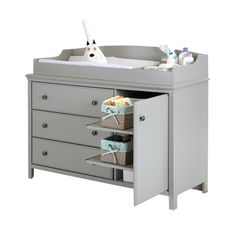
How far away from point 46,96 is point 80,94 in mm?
341

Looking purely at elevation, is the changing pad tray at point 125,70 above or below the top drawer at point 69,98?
above

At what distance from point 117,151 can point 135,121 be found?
0.40 meters

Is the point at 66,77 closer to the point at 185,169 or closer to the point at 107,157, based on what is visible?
the point at 107,157

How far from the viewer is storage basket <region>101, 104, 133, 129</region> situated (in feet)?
14.8

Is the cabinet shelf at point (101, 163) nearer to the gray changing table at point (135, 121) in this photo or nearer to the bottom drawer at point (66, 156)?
the gray changing table at point (135, 121)

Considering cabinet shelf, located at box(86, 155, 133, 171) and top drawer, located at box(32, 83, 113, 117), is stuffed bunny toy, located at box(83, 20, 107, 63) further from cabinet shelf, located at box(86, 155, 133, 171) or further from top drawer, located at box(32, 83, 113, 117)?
cabinet shelf, located at box(86, 155, 133, 171)

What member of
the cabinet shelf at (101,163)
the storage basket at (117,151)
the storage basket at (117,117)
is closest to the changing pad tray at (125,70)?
the storage basket at (117,117)

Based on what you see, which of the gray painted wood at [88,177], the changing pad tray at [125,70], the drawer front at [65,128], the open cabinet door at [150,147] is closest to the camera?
the open cabinet door at [150,147]

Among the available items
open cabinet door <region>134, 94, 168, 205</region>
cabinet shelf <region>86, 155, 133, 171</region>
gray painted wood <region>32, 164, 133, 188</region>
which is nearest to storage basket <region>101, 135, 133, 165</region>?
cabinet shelf <region>86, 155, 133, 171</region>

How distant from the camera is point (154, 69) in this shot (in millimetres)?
4734

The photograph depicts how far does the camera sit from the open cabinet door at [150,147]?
14.1ft

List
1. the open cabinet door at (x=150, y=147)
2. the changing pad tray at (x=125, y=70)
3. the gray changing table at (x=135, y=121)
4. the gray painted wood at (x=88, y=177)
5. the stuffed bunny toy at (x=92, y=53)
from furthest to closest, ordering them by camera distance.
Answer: the stuffed bunny toy at (x=92, y=53), the gray painted wood at (x=88, y=177), the changing pad tray at (x=125, y=70), the gray changing table at (x=135, y=121), the open cabinet door at (x=150, y=147)

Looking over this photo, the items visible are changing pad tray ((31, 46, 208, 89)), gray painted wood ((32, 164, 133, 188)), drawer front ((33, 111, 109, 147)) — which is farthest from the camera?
drawer front ((33, 111, 109, 147))

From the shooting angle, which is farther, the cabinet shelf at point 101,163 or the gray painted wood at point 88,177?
the gray painted wood at point 88,177
